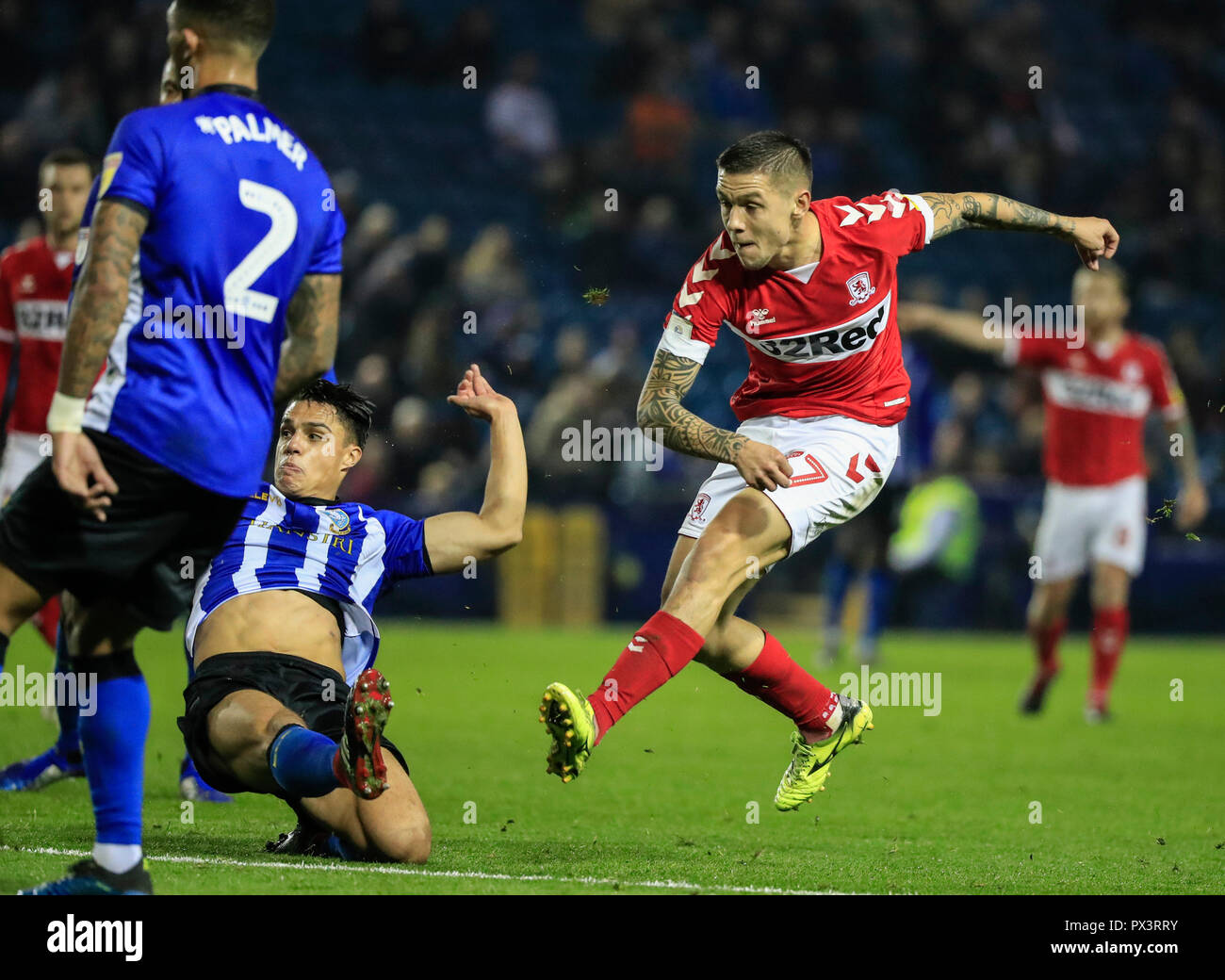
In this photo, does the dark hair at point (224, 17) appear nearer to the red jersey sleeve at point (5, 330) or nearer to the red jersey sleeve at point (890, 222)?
the red jersey sleeve at point (890, 222)

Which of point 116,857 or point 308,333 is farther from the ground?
point 308,333

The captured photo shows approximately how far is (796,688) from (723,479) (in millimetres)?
811

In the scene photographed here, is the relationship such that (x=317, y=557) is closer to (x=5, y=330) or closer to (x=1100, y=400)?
(x=5, y=330)

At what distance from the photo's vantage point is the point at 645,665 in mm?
4914

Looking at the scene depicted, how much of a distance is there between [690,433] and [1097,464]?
6180 millimetres

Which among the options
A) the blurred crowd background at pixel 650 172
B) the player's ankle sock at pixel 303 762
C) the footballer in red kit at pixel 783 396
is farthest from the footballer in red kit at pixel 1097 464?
the player's ankle sock at pixel 303 762

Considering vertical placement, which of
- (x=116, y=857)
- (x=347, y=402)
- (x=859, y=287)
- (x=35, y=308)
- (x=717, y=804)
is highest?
(x=35, y=308)

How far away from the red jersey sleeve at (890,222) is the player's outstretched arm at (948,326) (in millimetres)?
1599

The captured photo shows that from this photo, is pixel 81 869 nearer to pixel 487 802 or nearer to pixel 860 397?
pixel 487 802

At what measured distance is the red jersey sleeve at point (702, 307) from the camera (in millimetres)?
5332

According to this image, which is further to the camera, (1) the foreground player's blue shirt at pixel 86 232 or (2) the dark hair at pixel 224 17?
(2) the dark hair at pixel 224 17

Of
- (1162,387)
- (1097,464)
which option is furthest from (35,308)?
(1162,387)

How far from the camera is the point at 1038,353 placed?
10.3m

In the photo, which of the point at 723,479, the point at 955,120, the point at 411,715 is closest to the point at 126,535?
the point at 723,479
